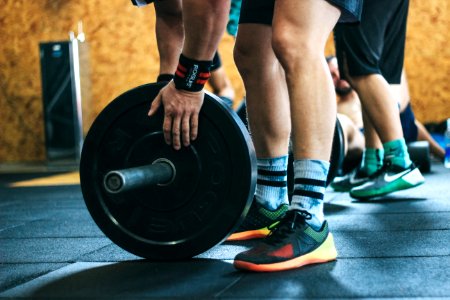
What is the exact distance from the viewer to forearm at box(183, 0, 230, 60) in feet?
3.90

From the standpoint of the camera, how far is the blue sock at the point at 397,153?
2.21m

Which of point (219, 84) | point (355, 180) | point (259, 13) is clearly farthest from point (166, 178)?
point (219, 84)

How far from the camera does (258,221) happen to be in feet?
5.12

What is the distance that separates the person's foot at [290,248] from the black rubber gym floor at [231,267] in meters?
0.02

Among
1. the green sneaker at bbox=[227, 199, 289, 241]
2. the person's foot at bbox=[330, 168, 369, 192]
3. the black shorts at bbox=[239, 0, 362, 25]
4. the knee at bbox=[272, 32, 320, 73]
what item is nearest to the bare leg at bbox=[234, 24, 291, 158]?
the black shorts at bbox=[239, 0, 362, 25]

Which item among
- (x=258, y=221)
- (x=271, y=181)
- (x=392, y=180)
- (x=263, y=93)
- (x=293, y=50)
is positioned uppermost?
(x=293, y=50)

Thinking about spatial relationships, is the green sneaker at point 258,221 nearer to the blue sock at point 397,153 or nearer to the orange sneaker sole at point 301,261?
the orange sneaker sole at point 301,261

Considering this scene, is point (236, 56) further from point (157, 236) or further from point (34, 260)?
point (34, 260)

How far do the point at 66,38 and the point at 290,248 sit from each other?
4.73m

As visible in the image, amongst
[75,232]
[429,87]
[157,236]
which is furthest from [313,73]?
[429,87]

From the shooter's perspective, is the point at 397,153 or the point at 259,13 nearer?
the point at 259,13

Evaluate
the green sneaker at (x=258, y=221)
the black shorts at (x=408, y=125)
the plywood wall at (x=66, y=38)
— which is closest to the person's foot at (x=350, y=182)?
the black shorts at (x=408, y=125)

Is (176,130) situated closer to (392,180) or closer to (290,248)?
(290,248)

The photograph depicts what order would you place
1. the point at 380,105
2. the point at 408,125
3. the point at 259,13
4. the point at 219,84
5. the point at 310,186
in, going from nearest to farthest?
the point at 310,186 → the point at 259,13 → the point at 380,105 → the point at 408,125 → the point at 219,84
